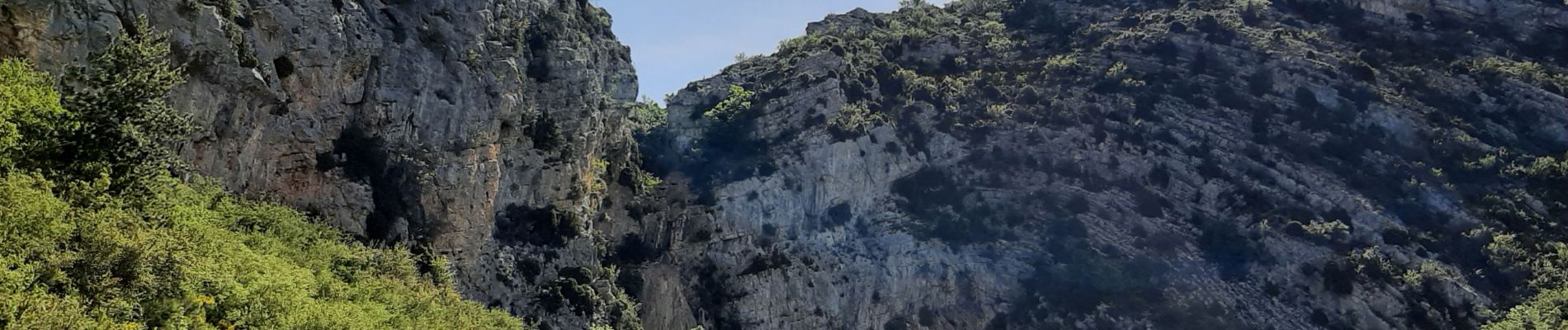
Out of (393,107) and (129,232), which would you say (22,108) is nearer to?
(129,232)

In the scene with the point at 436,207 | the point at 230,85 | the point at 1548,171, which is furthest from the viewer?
the point at 1548,171

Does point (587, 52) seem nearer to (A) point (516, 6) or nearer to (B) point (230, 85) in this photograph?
(A) point (516, 6)

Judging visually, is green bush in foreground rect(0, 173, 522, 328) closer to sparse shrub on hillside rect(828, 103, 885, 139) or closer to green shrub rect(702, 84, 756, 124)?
sparse shrub on hillside rect(828, 103, 885, 139)

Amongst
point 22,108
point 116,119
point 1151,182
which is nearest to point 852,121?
point 1151,182

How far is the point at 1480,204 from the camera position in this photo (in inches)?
2291

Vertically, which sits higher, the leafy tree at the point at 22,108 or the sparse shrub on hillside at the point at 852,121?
the leafy tree at the point at 22,108

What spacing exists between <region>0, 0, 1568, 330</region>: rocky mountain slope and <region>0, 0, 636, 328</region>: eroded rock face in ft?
0.54

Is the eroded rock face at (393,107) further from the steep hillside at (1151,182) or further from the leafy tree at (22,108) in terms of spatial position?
the steep hillside at (1151,182)

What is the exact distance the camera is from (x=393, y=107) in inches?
1455

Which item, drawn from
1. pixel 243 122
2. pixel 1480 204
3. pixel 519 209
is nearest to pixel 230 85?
pixel 243 122

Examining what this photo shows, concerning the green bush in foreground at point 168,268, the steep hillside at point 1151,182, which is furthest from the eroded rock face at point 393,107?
the steep hillside at point 1151,182

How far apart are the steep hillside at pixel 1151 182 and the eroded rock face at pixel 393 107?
46.4ft

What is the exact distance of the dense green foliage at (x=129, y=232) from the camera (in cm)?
1458

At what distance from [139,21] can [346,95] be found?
40.8ft
